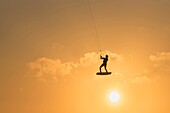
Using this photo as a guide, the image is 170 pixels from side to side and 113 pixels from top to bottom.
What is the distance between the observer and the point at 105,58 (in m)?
59.8

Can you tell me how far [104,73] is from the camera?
59.9 meters

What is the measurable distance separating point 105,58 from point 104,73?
74.1 inches
